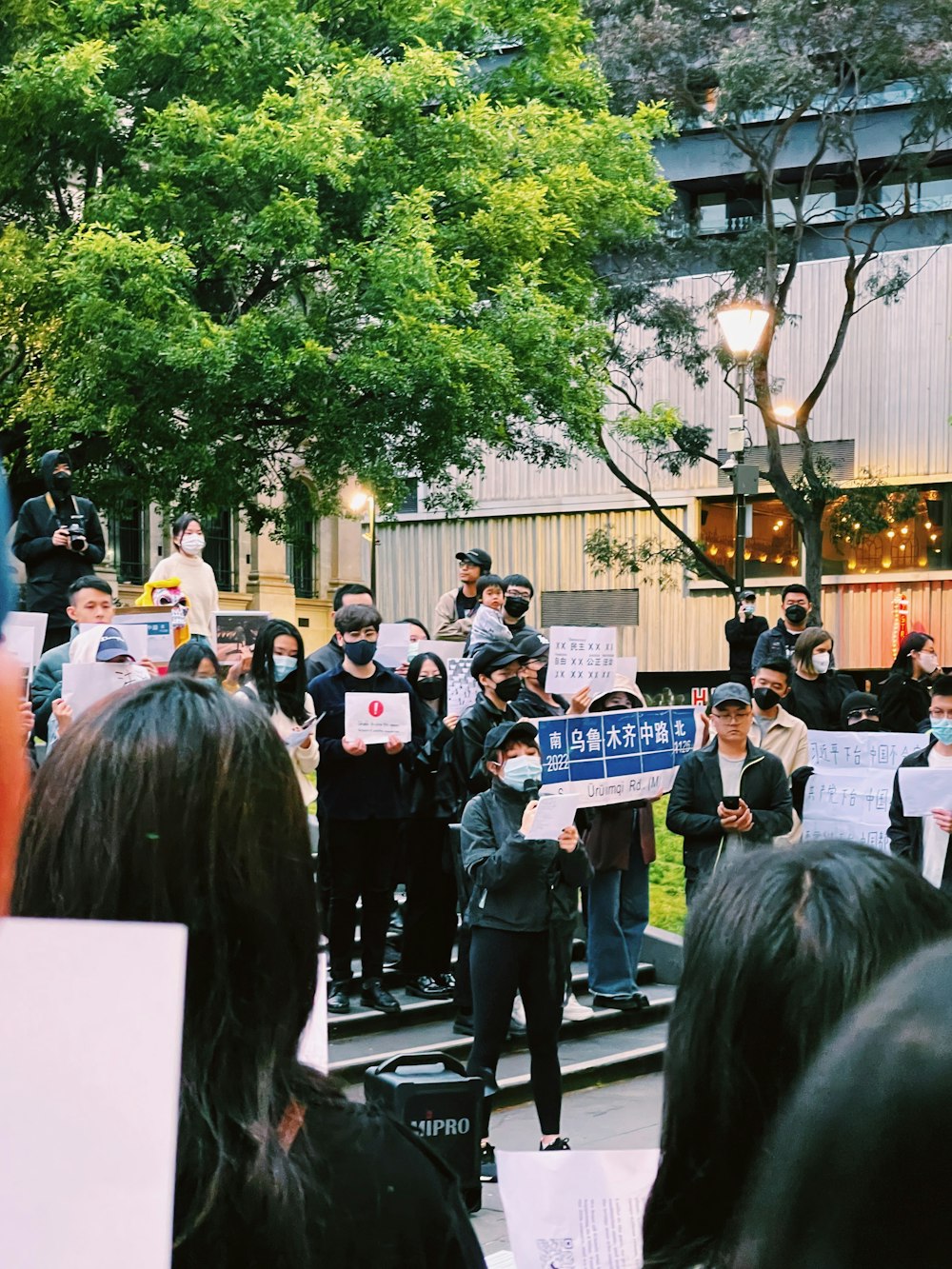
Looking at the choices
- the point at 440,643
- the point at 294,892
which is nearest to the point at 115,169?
the point at 440,643

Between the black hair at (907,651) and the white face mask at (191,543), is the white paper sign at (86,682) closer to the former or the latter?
the white face mask at (191,543)

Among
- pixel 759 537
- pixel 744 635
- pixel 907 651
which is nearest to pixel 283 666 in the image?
pixel 907 651

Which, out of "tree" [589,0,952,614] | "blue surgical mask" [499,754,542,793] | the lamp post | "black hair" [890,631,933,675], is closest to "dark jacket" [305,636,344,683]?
"blue surgical mask" [499,754,542,793]

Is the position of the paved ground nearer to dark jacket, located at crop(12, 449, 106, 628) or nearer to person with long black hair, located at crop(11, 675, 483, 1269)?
dark jacket, located at crop(12, 449, 106, 628)

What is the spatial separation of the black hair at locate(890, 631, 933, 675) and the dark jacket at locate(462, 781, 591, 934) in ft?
15.9

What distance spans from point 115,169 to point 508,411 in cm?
615

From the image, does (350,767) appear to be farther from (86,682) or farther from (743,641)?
(743,641)

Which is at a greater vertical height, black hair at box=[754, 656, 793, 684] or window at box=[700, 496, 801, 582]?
window at box=[700, 496, 801, 582]

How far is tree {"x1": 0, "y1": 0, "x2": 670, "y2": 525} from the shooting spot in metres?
20.1

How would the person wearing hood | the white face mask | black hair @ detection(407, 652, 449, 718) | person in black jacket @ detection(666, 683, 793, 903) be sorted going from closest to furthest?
person in black jacket @ detection(666, 683, 793, 903) < black hair @ detection(407, 652, 449, 718) < the person wearing hood < the white face mask

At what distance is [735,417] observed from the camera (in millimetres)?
17453

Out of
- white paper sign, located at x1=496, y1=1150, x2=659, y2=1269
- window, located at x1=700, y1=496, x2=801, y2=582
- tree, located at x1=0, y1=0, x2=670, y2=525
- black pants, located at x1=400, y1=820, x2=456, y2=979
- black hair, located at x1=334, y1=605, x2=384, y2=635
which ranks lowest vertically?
black pants, located at x1=400, y1=820, x2=456, y2=979

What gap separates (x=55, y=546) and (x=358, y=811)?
3.30 meters

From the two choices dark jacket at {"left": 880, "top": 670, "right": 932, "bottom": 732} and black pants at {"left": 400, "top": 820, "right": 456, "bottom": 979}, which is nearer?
black pants at {"left": 400, "top": 820, "right": 456, "bottom": 979}
